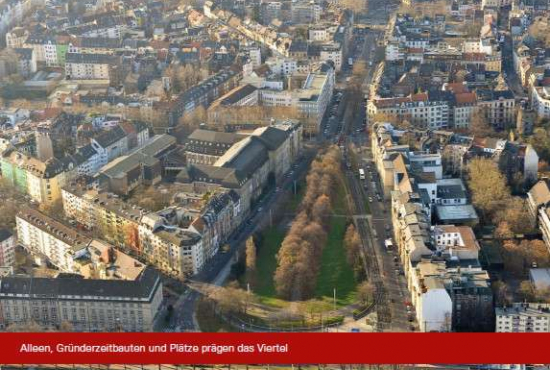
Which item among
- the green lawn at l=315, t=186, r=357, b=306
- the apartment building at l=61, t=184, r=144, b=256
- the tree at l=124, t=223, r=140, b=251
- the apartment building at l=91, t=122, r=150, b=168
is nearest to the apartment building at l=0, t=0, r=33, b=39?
the apartment building at l=91, t=122, r=150, b=168

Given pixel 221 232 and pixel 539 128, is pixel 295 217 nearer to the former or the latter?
pixel 221 232

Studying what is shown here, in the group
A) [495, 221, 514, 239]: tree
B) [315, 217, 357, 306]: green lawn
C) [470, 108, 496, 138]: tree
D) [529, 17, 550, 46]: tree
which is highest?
[529, 17, 550, 46]: tree

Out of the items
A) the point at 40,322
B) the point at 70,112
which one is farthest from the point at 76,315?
the point at 70,112

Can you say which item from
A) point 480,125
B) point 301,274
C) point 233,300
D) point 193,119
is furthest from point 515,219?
point 193,119

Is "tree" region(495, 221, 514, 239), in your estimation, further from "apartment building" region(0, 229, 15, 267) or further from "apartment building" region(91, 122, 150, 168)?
"apartment building" region(91, 122, 150, 168)

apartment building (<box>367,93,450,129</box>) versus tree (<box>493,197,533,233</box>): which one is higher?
apartment building (<box>367,93,450,129</box>)

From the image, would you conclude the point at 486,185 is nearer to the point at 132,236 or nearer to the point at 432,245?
the point at 432,245
